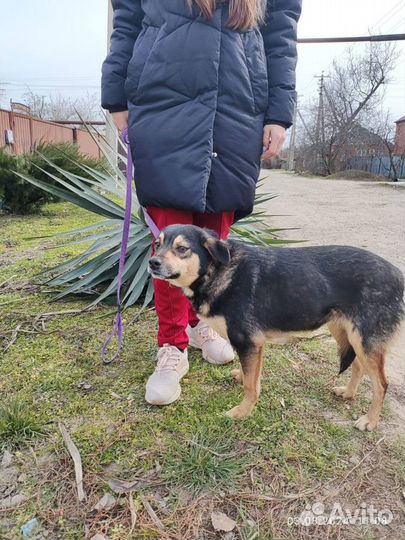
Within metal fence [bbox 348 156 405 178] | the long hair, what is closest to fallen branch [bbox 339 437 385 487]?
the long hair

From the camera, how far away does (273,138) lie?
2424 millimetres

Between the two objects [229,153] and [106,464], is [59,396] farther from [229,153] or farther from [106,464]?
[229,153]

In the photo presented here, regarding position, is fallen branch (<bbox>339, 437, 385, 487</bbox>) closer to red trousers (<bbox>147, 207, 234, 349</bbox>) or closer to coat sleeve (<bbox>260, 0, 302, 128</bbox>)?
red trousers (<bbox>147, 207, 234, 349</bbox>)

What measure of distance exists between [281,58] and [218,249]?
3.64 ft

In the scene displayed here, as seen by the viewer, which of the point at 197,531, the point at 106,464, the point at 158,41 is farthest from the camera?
the point at 158,41

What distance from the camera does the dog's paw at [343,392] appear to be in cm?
253

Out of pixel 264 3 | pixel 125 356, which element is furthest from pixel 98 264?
pixel 264 3

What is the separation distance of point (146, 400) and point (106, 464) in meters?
0.48

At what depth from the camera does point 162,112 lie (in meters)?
2.21

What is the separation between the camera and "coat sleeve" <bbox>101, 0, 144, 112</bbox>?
7.72 feet

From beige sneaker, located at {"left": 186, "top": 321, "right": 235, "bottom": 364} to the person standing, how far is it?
1.42 ft

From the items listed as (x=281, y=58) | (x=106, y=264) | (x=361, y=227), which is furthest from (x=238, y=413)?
(x=361, y=227)

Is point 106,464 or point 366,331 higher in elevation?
point 366,331

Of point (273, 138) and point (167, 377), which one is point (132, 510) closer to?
point (167, 377)
